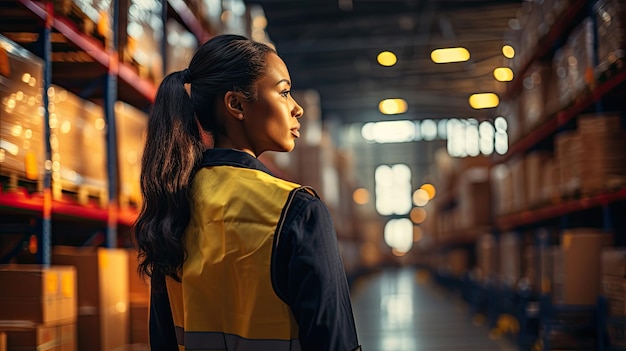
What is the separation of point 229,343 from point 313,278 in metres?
0.27

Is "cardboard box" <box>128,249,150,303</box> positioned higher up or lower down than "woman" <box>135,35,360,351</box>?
lower down

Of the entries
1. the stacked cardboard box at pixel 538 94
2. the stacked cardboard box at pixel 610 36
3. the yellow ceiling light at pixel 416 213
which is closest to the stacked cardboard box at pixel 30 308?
the stacked cardboard box at pixel 610 36

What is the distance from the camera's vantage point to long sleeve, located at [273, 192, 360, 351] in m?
1.58

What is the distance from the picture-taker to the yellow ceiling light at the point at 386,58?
1995cm

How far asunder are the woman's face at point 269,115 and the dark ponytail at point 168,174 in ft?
0.45

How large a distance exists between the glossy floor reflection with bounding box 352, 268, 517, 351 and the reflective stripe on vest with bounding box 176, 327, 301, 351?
5.66 metres

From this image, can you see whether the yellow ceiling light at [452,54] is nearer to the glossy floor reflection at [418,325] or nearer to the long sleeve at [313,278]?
the glossy floor reflection at [418,325]

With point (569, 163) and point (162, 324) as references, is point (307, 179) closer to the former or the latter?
point (569, 163)

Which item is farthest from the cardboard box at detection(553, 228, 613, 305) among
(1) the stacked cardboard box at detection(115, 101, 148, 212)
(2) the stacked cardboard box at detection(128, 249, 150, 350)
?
(1) the stacked cardboard box at detection(115, 101, 148, 212)

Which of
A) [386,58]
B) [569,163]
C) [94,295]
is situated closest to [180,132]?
[94,295]

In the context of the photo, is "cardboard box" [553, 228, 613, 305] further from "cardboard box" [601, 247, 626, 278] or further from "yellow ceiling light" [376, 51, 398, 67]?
"yellow ceiling light" [376, 51, 398, 67]

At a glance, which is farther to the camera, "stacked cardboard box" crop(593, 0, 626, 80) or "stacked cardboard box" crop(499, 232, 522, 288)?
"stacked cardboard box" crop(499, 232, 522, 288)

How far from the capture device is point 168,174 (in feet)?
6.04

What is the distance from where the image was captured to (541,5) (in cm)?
736
